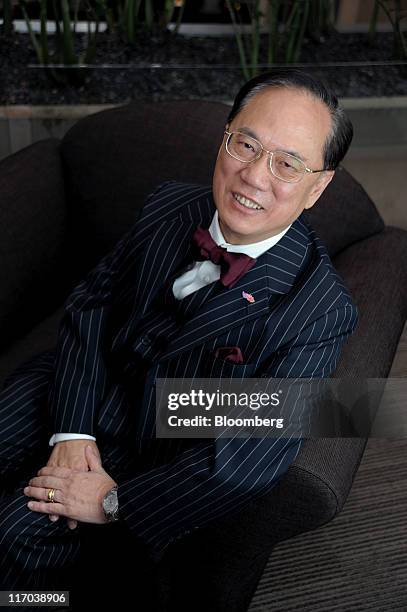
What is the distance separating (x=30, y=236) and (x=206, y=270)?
62 cm

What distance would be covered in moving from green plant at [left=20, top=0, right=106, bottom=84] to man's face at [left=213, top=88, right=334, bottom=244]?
5.57 feet

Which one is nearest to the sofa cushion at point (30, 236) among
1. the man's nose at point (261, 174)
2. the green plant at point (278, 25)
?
the man's nose at point (261, 174)

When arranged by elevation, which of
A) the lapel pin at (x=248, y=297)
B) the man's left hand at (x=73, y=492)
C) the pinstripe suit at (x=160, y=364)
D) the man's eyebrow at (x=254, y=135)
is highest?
the man's eyebrow at (x=254, y=135)

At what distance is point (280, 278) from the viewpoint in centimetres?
137

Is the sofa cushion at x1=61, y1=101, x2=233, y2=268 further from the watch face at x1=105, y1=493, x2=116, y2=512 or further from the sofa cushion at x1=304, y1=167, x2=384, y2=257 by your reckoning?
the watch face at x1=105, y1=493, x2=116, y2=512

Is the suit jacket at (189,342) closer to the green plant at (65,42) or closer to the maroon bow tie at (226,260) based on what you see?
the maroon bow tie at (226,260)

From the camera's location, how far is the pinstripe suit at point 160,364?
1284 millimetres

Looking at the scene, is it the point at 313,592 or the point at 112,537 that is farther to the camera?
the point at 313,592

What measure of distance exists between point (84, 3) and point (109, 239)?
4.36 feet

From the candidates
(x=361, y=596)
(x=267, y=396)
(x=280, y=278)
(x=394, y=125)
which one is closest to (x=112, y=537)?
(x=267, y=396)

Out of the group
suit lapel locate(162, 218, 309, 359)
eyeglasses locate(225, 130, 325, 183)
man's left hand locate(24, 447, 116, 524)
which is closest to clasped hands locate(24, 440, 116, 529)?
man's left hand locate(24, 447, 116, 524)

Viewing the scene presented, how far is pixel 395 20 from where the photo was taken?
3.15 metres

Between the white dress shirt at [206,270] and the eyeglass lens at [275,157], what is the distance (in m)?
0.14

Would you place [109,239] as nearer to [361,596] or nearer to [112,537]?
[112,537]
